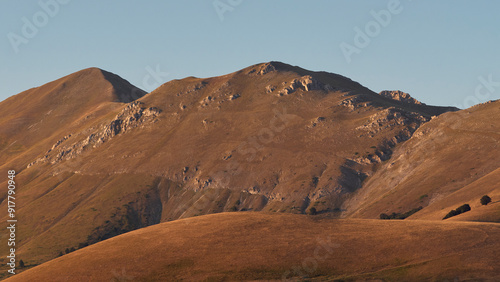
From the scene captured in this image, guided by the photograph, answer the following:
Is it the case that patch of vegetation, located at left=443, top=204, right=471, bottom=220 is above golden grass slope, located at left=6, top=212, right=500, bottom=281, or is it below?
below

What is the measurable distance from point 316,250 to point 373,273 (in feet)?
→ 46.5

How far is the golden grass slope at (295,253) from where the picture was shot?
90.4 meters

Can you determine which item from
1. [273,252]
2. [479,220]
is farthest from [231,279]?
[479,220]

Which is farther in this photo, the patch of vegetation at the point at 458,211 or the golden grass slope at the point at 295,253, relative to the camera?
the patch of vegetation at the point at 458,211

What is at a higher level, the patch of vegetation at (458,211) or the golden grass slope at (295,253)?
the golden grass slope at (295,253)

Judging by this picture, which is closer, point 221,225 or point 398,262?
point 398,262

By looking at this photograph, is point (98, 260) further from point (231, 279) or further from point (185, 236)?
point (231, 279)

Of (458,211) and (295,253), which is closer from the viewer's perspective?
(295,253)

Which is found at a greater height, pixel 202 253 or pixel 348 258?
pixel 202 253

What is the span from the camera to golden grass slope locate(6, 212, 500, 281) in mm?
90369

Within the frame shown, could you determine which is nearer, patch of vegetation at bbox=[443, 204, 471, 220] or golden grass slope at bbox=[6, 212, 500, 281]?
golden grass slope at bbox=[6, 212, 500, 281]

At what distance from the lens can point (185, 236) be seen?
116 meters

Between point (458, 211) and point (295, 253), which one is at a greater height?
point (295, 253)

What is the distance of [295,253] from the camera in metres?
101
